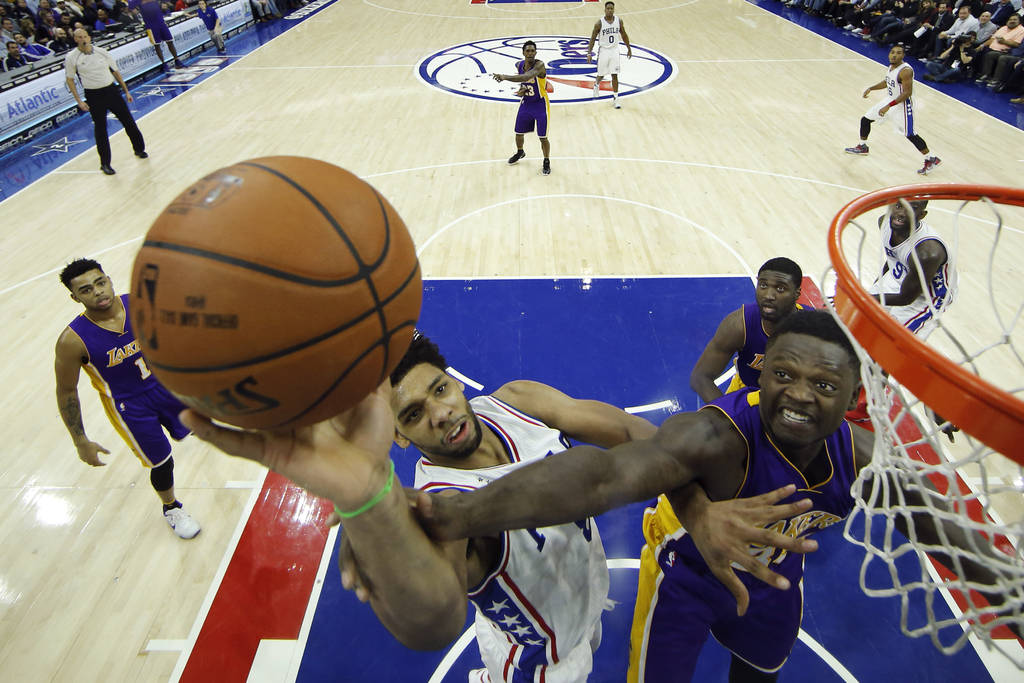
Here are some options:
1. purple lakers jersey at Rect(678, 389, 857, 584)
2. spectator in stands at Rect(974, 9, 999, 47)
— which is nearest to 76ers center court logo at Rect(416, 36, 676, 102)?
spectator in stands at Rect(974, 9, 999, 47)

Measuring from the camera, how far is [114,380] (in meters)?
3.21

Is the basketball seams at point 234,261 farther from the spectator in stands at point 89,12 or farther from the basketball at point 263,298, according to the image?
the spectator in stands at point 89,12

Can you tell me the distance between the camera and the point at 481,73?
11773 millimetres

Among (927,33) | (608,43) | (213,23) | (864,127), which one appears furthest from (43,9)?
(927,33)

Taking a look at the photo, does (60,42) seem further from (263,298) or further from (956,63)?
(956,63)

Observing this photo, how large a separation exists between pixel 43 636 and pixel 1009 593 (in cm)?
407

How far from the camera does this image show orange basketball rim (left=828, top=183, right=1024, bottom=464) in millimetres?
1188

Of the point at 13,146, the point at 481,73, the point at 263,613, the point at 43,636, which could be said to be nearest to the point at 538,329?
→ the point at 263,613

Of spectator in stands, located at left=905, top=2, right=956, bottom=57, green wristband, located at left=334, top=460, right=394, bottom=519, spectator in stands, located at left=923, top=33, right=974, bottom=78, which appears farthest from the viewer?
spectator in stands, located at left=905, top=2, right=956, bottom=57

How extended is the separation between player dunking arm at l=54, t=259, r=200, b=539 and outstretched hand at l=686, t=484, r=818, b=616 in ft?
9.44

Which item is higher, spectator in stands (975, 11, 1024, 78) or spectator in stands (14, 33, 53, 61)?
spectator in stands (14, 33, 53, 61)

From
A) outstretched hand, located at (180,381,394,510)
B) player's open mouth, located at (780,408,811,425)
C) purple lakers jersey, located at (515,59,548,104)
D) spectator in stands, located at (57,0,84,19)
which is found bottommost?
purple lakers jersey, located at (515,59,548,104)

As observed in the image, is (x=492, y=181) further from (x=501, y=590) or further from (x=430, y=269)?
(x=501, y=590)

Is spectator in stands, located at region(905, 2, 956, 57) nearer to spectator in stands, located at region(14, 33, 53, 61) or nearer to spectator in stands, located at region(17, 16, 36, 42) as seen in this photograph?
spectator in stands, located at region(14, 33, 53, 61)
